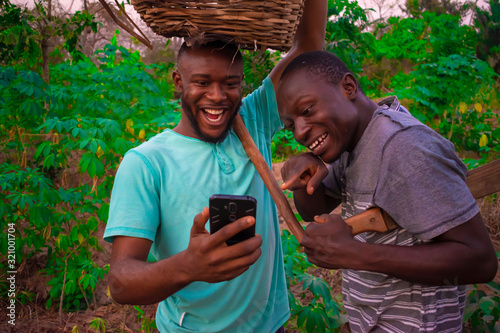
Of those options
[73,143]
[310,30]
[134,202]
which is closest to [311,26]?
[310,30]

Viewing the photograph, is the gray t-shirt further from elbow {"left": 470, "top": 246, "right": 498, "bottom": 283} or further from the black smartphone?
the black smartphone

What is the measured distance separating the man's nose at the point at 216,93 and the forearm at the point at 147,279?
0.62 meters

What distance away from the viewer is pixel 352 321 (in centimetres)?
141

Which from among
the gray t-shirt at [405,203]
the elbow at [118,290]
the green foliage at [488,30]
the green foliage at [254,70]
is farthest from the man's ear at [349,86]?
the green foliage at [488,30]

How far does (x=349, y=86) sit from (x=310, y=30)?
49 cm

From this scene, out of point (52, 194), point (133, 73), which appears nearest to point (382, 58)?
point (133, 73)

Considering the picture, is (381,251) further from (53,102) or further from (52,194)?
(53,102)

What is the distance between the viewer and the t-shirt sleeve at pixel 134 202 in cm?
127

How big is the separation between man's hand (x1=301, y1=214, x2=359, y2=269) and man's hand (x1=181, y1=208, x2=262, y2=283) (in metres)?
0.22

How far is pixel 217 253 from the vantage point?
1011 mm

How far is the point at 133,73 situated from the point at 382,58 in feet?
25.7

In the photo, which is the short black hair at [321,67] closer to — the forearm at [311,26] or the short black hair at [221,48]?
the short black hair at [221,48]

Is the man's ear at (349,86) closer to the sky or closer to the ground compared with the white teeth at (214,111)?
closer to the sky

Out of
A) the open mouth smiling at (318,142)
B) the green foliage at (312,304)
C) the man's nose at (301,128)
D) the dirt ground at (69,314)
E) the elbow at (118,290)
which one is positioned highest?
the man's nose at (301,128)
